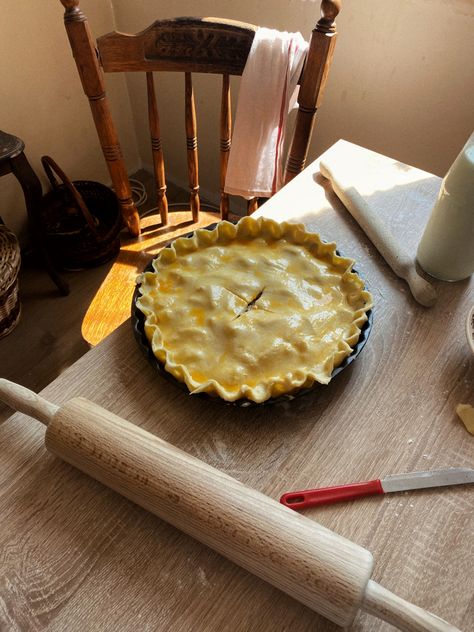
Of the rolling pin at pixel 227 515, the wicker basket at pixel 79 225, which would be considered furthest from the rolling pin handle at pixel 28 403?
the wicker basket at pixel 79 225

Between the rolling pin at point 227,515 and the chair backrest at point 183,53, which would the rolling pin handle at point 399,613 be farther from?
the chair backrest at point 183,53

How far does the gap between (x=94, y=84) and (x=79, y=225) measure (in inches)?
37.5

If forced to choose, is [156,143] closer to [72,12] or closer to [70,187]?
[72,12]

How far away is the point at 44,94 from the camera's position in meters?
1.86

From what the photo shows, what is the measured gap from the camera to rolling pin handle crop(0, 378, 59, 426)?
1.93ft

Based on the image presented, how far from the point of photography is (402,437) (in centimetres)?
63

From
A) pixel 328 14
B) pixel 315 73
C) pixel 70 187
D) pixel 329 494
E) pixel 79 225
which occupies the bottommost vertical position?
pixel 79 225

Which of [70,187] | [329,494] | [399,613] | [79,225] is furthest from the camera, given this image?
[79,225]

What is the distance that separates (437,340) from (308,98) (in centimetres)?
62

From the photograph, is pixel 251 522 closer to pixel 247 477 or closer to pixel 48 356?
pixel 247 477

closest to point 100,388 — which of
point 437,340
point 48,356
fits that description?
point 437,340

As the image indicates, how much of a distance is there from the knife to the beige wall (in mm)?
1239

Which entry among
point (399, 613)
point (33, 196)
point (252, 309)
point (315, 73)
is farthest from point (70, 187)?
point (399, 613)

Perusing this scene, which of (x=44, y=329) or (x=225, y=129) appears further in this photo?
(x=44, y=329)
